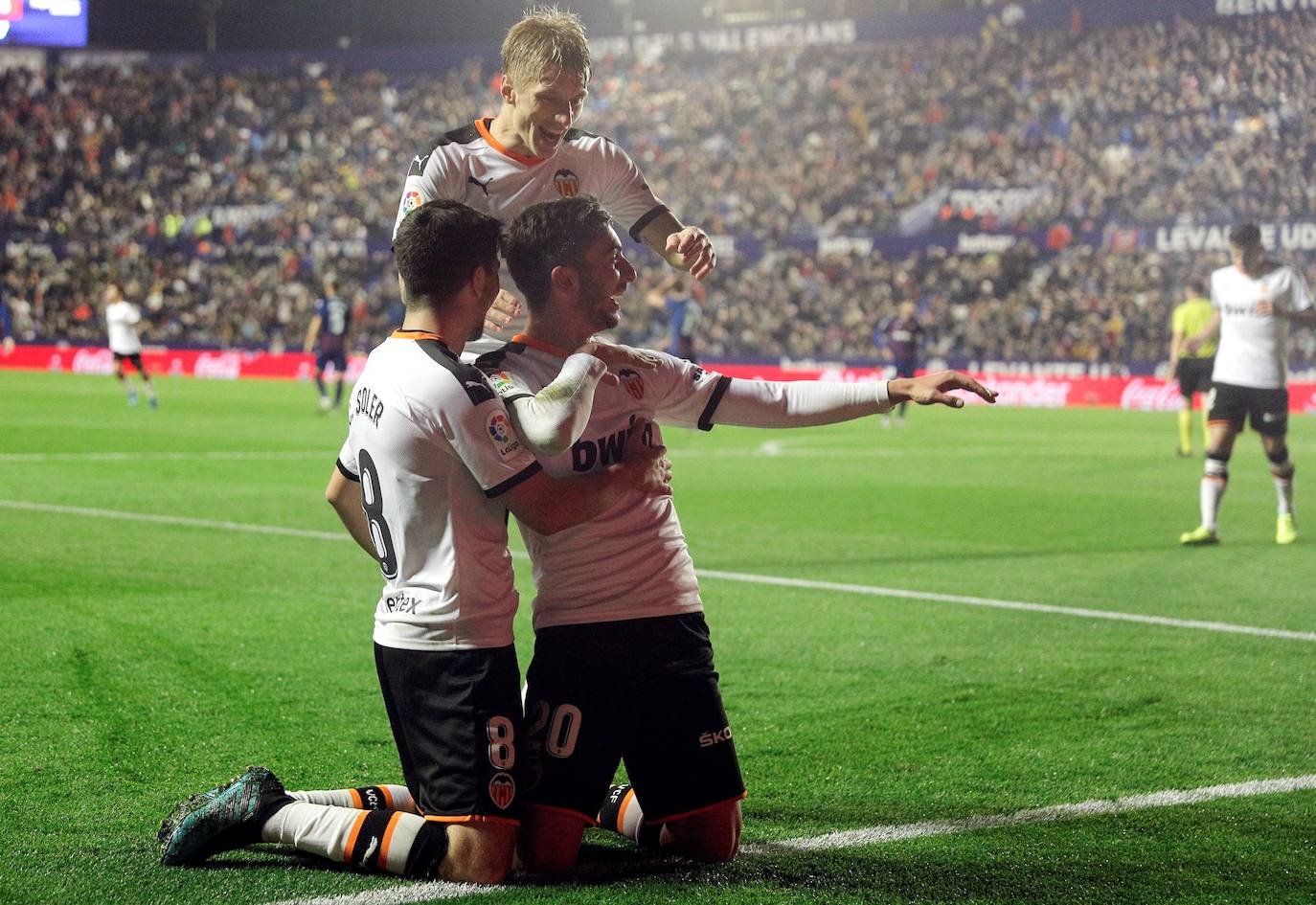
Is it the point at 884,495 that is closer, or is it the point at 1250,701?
the point at 1250,701

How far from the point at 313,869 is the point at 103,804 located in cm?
89

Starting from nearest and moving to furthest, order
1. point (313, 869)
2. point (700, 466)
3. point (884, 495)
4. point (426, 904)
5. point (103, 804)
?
point (426, 904), point (313, 869), point (103, 804), point (884, 495), point (700, 466)

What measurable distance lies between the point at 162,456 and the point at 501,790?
1336cm

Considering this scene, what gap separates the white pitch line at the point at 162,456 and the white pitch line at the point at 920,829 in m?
12.7

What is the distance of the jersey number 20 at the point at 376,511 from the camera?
12.3 ft

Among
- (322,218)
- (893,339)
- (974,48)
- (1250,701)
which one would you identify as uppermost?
(974,48)

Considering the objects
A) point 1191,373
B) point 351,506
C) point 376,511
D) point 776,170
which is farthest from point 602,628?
point 776,170

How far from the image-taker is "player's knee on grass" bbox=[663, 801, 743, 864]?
3850mm

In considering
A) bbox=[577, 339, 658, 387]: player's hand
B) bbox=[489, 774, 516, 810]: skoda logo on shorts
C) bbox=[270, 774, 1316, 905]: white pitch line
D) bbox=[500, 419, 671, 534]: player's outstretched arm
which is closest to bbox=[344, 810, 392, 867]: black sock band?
bbox=[270, 774, 1316, 905]: white pitch line

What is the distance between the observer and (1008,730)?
5387mm

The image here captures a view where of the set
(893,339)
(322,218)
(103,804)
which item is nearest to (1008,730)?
(103,804)

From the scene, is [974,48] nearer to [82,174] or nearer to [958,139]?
[958,139]

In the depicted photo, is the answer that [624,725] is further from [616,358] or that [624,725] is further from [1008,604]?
[1008,604]

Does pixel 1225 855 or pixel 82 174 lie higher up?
pixel 82 174
